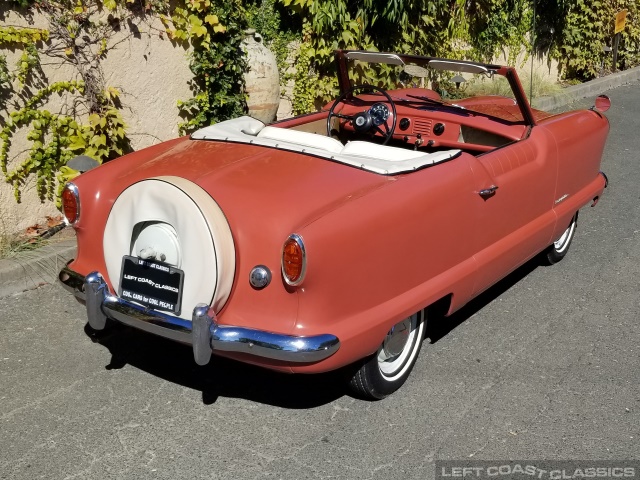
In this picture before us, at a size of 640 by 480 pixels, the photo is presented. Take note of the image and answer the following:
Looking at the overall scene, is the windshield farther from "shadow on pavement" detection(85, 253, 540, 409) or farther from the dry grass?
the dry grass

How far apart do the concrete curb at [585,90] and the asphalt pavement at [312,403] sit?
6.40 m

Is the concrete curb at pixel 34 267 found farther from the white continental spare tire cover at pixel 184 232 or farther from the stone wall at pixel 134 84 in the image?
the white continental spare tire cover at pixel 184 232

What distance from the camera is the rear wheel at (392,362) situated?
139 inches

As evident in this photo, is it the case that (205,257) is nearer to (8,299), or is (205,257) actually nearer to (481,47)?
(8,299)

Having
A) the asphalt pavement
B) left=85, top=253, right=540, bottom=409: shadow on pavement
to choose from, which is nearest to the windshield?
the asphalt pavement

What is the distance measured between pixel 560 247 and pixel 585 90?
7257mm

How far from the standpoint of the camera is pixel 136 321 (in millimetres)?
3309

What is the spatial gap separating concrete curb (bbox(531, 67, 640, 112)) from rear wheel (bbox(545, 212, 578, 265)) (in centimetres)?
521

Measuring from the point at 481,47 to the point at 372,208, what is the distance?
815 cm

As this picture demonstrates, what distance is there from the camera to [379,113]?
470 centimetres

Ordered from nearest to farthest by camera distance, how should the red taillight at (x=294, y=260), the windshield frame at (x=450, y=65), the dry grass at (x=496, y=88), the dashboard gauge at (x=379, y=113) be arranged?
the red taillight at (x=294, y=260), the windshield frame at (x=450, y=65), the dashboard gauge at (x=379, y=113), the dry grass at (x=496, y=88)

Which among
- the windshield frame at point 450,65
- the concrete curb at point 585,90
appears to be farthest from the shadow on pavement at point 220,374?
the concrete curb at point 585,90

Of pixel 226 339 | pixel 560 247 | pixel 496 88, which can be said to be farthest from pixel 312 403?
pixel 496 88

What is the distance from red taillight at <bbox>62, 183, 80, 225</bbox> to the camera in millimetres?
3664
